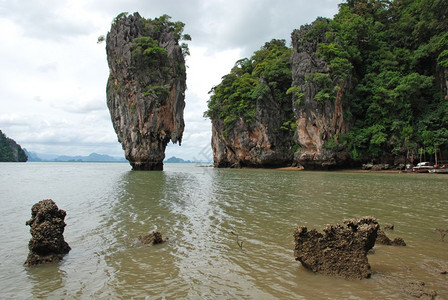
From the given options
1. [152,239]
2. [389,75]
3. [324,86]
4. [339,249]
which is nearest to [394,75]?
[389,75]

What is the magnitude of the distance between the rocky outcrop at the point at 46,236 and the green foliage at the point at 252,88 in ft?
117

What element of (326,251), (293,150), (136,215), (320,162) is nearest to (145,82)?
(293,150)

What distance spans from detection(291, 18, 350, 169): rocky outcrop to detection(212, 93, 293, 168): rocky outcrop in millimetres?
5297

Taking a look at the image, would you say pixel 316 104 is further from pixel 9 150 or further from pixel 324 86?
pixel 9 150

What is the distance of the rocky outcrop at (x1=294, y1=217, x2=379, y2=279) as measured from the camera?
161 inches

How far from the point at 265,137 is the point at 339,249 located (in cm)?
3686

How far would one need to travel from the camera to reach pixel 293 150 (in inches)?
1587

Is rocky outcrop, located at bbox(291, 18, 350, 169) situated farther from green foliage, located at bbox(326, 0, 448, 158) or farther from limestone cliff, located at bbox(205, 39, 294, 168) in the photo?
limestone cliff, located at bbox(205, 39, 294, 168)

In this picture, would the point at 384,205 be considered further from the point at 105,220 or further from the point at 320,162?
the point at 320,162

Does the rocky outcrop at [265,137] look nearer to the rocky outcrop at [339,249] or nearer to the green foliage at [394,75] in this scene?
the green foliage at [394,75]

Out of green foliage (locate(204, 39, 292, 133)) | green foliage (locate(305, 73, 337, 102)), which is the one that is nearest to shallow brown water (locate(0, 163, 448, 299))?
green foliage (locate(305, 73, 337, 102))

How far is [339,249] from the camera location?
428cm

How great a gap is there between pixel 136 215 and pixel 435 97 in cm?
3475

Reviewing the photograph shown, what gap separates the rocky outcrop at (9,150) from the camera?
300 feet
